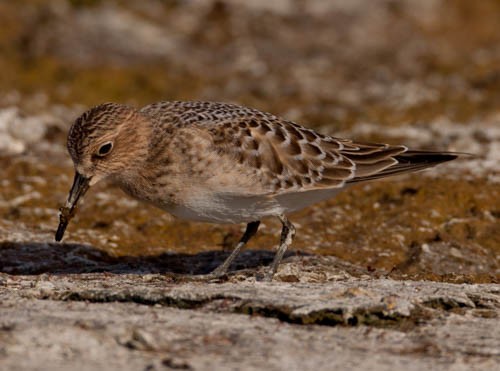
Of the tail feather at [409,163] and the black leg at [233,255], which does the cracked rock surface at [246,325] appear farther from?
the tail feather at [409,163]

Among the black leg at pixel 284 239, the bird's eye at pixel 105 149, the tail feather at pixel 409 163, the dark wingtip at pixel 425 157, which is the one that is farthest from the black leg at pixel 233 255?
the dark wingtip at pixel 425 157

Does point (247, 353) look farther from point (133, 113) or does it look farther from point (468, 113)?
point (468, 113)

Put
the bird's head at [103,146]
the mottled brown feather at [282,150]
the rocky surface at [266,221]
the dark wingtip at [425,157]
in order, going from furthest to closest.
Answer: the dark wingtip at [425,157]
the mottled brown feather at [282,150]
the bird's head at [103,146]
the rocky surface at [266,221]

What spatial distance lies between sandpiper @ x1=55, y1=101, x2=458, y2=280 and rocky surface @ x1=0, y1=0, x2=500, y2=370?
0.68 m

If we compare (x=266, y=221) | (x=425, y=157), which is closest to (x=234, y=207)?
(x=425, y=157)

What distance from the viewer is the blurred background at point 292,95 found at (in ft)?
32.7

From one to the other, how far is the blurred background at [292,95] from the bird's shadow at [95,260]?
4 centimetres

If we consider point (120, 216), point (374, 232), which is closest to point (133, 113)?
point (120, 216)

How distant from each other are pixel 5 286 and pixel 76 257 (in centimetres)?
188

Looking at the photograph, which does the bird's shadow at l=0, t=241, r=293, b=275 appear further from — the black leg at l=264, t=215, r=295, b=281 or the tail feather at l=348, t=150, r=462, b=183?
the tail feather at l=348, t=150, r=462, b=183

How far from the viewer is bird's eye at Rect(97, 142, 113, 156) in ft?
27.5

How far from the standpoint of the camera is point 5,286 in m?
7.49

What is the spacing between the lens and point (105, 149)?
332 inches

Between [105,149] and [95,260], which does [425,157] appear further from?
[95,260]
